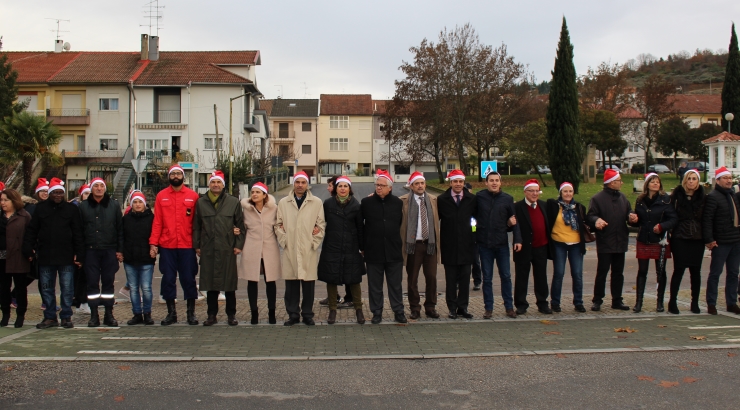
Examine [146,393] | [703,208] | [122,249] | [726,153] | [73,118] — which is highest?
[73,118]

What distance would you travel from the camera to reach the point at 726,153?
3438 cm

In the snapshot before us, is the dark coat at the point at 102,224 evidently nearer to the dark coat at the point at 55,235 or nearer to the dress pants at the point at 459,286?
the dark coat at the point at 55,235

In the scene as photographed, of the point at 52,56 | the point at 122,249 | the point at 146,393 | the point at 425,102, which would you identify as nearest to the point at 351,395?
the point at 146,393

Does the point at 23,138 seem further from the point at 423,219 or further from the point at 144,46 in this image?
the point at 423,219

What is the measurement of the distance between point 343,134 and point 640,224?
74.0m

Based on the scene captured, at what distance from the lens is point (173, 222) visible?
8570 mm

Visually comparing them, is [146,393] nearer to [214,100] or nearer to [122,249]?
[122,249]

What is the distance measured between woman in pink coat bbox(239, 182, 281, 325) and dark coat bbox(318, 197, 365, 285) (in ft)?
2.17

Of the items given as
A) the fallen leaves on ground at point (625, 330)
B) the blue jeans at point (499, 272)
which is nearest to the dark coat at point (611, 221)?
the blue jeans at point (499, 272)

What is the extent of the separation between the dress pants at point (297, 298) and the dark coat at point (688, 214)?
16.5 feet

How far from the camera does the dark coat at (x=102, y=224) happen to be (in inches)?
335

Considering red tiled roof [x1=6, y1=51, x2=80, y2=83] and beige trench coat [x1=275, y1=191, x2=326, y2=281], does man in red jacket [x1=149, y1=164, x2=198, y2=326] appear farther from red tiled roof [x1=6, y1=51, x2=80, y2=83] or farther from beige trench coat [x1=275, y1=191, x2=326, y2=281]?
red tiled roof [x1=6, y1=51, x2=80, y2=83]

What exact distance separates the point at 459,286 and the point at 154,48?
46878 millimetres

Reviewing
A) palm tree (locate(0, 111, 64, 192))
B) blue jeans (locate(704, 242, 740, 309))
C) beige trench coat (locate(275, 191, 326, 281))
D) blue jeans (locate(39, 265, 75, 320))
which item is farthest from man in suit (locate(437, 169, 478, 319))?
palm tree (locate(0, 111, 64, 192))
